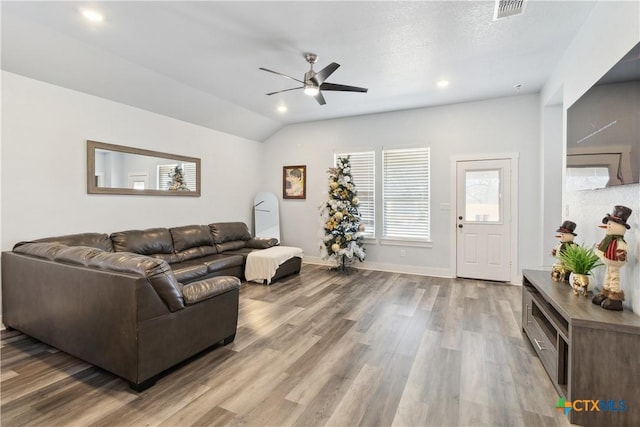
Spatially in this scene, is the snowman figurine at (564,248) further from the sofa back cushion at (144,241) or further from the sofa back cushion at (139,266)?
the sofa back cushion at (144,241)

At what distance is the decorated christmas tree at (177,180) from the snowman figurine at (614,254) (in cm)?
547

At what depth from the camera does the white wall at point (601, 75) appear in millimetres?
1989

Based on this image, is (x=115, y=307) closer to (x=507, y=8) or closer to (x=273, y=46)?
(x=273, y=46)

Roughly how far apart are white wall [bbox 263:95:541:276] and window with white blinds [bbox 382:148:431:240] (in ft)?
0.50

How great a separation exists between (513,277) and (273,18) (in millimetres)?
5142

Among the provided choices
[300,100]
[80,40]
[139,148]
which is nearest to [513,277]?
[300,100]

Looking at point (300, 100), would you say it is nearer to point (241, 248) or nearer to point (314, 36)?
point (314, 36)

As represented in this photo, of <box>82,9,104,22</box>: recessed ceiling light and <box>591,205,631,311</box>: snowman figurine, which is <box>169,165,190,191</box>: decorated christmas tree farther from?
<box>591,205,631,311</box>: snowman figurine

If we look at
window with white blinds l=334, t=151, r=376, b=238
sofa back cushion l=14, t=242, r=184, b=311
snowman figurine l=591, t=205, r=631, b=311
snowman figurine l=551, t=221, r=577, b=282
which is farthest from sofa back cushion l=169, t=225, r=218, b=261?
snowman figurine l=591, t=205, r=631, b=311

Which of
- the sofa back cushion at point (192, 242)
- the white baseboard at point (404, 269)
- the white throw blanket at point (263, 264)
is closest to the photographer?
the sofa back cushion at point (192, 242)

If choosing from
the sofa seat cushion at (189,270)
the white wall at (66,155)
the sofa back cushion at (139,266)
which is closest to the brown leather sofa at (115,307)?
the sofa back cushion at (139,266)

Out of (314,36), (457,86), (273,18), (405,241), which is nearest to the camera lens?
(273,18)

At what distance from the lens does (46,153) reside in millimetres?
3557

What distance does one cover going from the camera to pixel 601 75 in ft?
7.90
